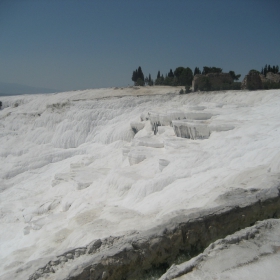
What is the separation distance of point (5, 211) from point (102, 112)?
33.4ft

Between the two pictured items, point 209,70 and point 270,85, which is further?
point 209,70

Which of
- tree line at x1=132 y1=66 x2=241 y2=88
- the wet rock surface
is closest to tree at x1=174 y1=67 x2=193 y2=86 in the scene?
tree line at x1=132 y1=66 x2=241 y2=88

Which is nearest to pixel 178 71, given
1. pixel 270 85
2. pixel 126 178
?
pixel 270 85

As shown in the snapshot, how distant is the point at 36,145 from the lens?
19.0 meters

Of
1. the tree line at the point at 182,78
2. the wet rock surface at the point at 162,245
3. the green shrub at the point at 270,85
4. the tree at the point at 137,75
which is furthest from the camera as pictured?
the tree at the point at 137,75

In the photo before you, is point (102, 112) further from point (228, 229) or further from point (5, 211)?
point (228, 229)

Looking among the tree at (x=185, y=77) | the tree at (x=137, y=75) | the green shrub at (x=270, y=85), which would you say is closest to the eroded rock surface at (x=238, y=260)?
→ the green shrub at (x=270, y=85)

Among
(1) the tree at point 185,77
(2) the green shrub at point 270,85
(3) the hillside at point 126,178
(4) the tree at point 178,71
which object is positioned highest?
(4) the tree at point 178,71

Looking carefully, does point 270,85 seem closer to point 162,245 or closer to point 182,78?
point 182,78

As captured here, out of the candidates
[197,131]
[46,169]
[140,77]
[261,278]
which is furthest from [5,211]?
[140,77]

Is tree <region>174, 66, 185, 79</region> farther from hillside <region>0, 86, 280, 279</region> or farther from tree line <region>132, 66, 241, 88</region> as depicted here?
hillside <region>0, 86, 280, 279</region>

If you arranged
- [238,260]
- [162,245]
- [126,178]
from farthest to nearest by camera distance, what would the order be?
[126,178], [162,245], [238,260]

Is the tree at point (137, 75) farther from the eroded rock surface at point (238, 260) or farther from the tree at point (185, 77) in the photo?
the eroded rock surface at point (238, 260)

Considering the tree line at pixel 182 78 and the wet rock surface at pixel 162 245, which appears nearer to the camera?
the wet rock surface at pixel 162 245
